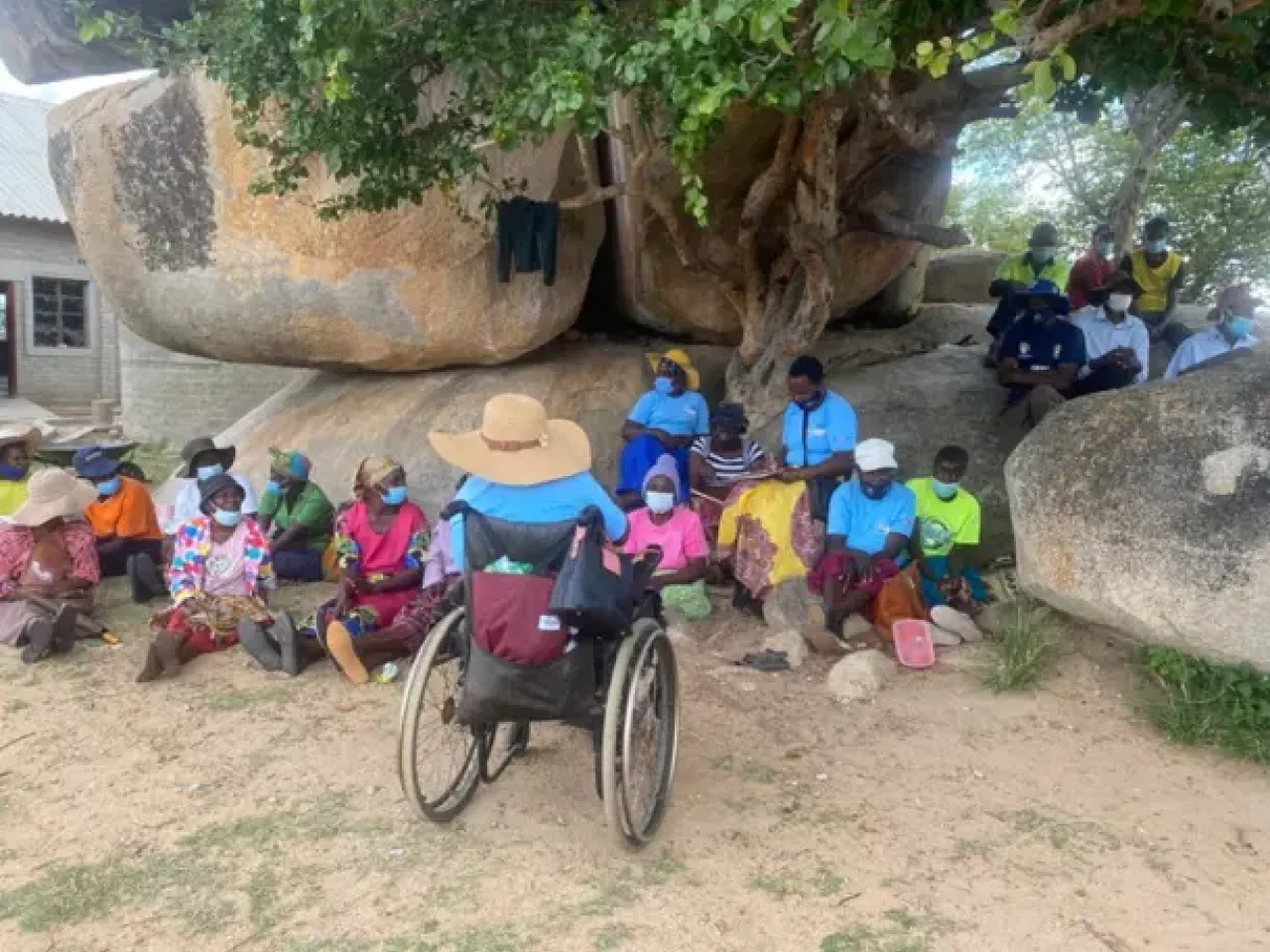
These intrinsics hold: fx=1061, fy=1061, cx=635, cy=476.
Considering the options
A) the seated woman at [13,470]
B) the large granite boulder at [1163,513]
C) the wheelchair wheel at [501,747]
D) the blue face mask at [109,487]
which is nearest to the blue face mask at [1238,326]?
the large granite boulder at [1163,513]

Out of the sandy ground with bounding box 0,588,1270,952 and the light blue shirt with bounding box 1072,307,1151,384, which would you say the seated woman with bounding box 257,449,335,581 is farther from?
the light blue shirt with bounding box 1072,307,1151,384

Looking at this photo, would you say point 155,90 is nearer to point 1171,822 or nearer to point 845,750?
point 845,750

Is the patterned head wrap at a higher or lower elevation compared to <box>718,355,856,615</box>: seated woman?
lower

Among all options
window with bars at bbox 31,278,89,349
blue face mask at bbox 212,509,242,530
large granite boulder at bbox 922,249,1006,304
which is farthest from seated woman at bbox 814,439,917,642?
window with bars at bbox 31,278,89,349

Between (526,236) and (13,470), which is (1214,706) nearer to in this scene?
(526,236)

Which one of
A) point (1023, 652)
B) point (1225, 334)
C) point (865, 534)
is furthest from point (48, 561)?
point (1225, 334)

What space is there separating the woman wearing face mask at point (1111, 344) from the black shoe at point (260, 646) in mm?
5770

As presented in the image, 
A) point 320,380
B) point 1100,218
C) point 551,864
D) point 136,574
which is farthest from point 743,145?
point 1100,218

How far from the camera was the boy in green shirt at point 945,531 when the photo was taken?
5922 millimetres

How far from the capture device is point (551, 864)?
3582mm

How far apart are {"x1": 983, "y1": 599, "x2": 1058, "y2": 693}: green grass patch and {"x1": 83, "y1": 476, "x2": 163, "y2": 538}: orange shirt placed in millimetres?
5437

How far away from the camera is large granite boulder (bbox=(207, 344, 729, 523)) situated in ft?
25.9

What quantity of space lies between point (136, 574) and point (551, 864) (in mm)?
4192

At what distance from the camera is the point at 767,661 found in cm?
548
